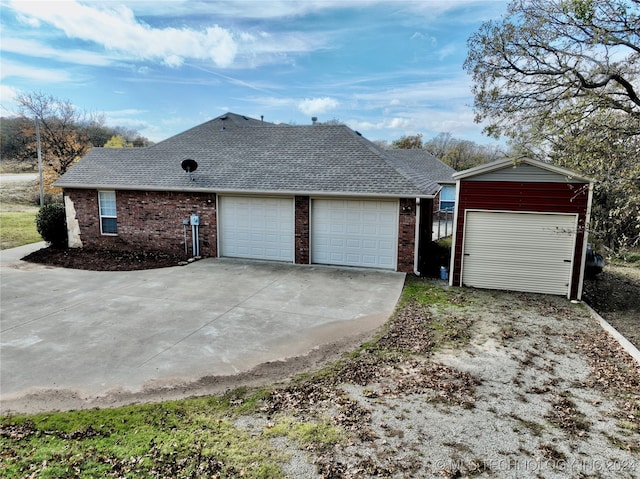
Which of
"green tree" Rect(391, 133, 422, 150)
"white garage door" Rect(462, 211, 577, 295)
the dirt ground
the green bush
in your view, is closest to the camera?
the dirt ground

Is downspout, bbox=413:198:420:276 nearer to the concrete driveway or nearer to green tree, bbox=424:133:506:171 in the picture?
the concrete driveway

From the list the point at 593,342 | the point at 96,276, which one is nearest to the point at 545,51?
the point at 593,342

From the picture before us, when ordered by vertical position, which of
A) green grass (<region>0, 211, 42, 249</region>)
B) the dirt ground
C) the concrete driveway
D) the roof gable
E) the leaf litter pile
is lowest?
the dirt ground

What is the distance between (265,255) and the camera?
1361cm

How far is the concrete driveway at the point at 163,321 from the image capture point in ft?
19.5

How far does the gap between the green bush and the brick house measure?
333 mm

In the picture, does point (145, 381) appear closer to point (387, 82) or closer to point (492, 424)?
point (492, 424)

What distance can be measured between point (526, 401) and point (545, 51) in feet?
21.3

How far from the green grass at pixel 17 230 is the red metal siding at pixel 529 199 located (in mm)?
16819

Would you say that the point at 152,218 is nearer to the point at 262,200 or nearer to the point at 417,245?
the point at 262,200

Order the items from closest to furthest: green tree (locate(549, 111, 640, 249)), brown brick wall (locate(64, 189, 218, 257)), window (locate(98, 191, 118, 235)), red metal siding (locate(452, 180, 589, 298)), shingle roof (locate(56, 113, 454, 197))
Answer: green tree (locate(549, 111, 640, 249)) → red metal siding (locate(452, 180, 589, 298)) → shingle roof (locate(56, 113, 454, 197)) → brown brick wall (locate(64, 189, 218, 257)) → window (locate(98, 191, 118, 235))

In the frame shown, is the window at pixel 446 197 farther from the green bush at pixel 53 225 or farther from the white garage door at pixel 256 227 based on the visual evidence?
the green bush at pixel 53 225

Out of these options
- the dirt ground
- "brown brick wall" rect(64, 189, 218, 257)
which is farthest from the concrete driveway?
the dirt ground

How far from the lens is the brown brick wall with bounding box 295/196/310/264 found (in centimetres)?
1281
